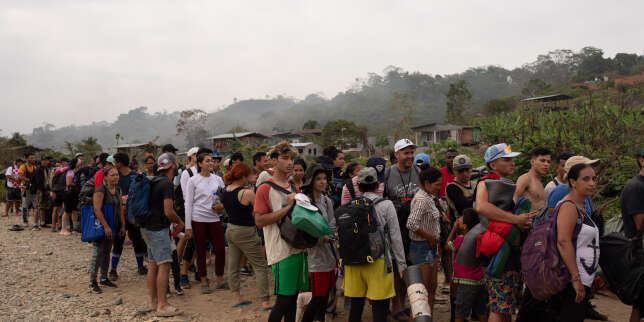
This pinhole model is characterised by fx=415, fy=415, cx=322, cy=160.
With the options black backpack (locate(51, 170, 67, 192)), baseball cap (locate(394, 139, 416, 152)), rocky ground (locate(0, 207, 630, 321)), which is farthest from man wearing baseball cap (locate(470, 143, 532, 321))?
black backpack (locate(51, 170, 67, 192))

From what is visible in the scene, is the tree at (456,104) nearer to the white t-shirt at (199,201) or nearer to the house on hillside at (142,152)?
the house on hillside at (142,152)

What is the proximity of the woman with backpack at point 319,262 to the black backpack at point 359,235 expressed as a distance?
0.47m

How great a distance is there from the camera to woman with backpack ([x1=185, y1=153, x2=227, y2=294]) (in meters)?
5.40

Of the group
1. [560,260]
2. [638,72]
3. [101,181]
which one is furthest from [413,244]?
[638,72]

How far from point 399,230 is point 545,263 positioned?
114cm

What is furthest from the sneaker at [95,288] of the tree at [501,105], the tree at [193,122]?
the tree at [193,122]

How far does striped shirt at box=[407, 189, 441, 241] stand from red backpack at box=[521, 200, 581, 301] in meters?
1.02

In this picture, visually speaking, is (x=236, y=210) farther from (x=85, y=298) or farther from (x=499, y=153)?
(x=499, y=153)

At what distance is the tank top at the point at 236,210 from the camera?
4.64 metres

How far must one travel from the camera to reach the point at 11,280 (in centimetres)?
633

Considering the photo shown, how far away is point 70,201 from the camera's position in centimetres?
960

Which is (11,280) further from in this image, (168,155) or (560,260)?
(560,260)


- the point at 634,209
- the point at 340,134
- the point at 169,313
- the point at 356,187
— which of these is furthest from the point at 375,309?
the point at 340,134

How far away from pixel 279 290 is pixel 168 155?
2.57 metres
